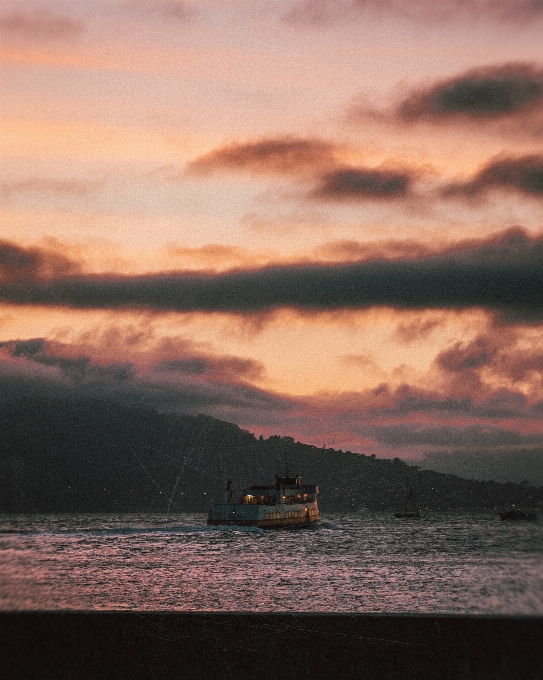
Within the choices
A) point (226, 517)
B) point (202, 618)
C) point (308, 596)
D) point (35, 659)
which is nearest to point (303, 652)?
point (202, 618)

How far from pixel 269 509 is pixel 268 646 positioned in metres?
112

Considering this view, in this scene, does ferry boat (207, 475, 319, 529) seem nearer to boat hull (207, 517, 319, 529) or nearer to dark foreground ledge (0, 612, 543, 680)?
boat hull (207, 517, 319, 529)

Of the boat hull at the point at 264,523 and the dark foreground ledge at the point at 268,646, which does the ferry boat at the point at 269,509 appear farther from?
the dark foreground ledge at the point at 268,646

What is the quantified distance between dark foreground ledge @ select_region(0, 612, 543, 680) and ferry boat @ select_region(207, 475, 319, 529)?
109 metres

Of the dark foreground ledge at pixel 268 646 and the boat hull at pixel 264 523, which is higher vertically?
the dark foreground ledge at pixel 268 646

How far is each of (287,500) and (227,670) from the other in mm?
118062

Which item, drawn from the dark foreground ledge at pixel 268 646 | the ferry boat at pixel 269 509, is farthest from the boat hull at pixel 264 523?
the dark foreground ledge at pixel 268 646

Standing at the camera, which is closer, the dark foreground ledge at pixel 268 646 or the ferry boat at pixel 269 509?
the dark foreground ledge at pixel 268 646

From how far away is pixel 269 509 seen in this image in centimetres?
11700

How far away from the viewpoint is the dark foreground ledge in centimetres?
654

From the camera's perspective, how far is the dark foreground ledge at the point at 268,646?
21.4ft

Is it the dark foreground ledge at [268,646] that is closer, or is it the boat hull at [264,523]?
the dark foreground ledge at [268,646]

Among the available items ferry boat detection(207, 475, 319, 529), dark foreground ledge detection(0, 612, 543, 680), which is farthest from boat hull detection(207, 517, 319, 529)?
dark foreground ledge detection(0, 612, 543, 680)

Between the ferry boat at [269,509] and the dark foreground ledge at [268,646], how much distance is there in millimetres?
109161
